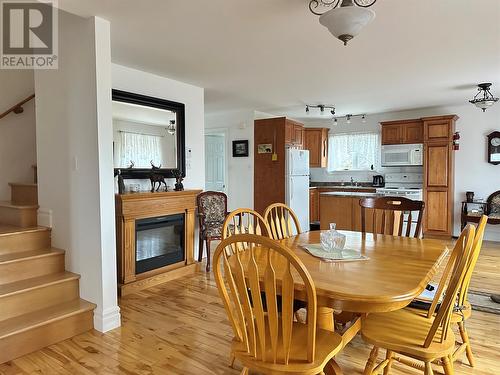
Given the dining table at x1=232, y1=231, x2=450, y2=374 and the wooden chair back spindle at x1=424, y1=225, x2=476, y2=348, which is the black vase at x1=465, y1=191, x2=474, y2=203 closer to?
the dining table at x1=232, y1=231, x2=450, y2=374

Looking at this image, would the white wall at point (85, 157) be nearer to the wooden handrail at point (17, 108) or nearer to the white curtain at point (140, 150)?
the white curtain at point (140, 150)

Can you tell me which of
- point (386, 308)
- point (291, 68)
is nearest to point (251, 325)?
point (386, 308)

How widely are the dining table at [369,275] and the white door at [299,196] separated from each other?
361 centimetres

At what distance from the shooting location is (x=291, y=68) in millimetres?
3902

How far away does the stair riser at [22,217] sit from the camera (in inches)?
126

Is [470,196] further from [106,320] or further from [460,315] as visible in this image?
[106,320]

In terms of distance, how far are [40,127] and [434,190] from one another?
6.01m

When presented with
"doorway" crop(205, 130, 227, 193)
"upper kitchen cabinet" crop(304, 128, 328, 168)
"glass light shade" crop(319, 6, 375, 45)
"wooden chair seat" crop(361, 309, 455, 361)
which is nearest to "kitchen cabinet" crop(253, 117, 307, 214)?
"doorway" crop(205, 130, 227, 193)

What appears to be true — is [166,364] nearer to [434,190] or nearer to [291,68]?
[291,68]

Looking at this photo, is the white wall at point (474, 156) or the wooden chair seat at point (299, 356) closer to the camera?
the wooden chair seat at point (299, 356)

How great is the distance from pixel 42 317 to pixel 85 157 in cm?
120

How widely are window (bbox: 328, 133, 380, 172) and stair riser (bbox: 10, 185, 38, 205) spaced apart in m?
5.98

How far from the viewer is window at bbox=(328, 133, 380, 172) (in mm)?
7363

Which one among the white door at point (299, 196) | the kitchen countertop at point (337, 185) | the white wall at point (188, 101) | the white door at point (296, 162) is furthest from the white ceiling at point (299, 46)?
the kitchen countertop at point (337, 185)
